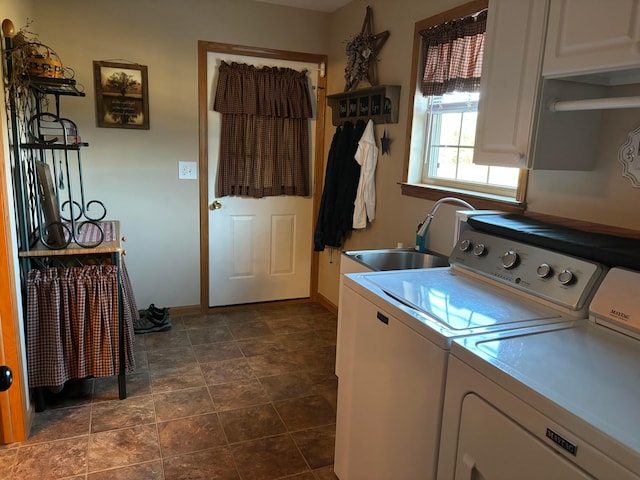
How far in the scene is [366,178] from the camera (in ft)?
10.6

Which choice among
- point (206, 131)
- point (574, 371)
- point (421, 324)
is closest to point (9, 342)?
point (421, 324)

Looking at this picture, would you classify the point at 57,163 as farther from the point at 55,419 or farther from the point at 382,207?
the point at 382,207

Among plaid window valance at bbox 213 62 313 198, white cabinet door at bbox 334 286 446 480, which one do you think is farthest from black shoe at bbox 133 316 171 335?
white cabinet door at bbox 334 286 446 480

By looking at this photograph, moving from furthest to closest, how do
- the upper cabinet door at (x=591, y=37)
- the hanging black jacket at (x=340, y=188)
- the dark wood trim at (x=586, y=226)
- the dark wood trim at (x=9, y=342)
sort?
the hanging black jacket at (x=340, y=188) → the dark wood trim at (x=9, y=342) → the dark wood trim at (x=586, y=226) → the upper cabinet door at (x=591, y=37)

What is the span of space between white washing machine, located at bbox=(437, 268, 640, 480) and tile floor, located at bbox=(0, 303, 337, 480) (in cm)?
110

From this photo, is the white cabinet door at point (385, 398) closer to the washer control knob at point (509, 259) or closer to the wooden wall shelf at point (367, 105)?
the washer control knob at point (509, 259)

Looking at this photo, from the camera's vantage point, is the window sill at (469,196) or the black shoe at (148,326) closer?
the window sill at (469,196)

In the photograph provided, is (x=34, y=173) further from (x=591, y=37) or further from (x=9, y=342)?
(x=591, y=37)

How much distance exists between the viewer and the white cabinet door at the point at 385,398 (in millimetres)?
1362

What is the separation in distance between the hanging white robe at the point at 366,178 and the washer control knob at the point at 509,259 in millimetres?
1642

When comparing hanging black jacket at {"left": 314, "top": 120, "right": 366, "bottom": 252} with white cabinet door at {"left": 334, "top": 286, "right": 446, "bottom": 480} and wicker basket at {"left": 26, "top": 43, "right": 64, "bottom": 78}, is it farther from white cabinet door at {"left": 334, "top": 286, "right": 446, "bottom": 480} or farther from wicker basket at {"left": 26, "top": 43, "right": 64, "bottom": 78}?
wicker basket at {"left": 26, "top": 43, "right": 64, "bottom": 78}

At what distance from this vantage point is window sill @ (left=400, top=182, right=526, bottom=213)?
2164mm

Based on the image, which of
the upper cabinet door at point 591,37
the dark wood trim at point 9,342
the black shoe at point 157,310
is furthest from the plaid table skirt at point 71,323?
the upper cabinet door at point 591,37

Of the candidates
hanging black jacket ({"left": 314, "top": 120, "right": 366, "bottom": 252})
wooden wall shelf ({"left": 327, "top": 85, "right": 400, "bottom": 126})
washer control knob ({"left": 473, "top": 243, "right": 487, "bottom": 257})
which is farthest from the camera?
hanging black jacket ({"left": 314, "top": 120, "right": 366, "bottom": 252})
